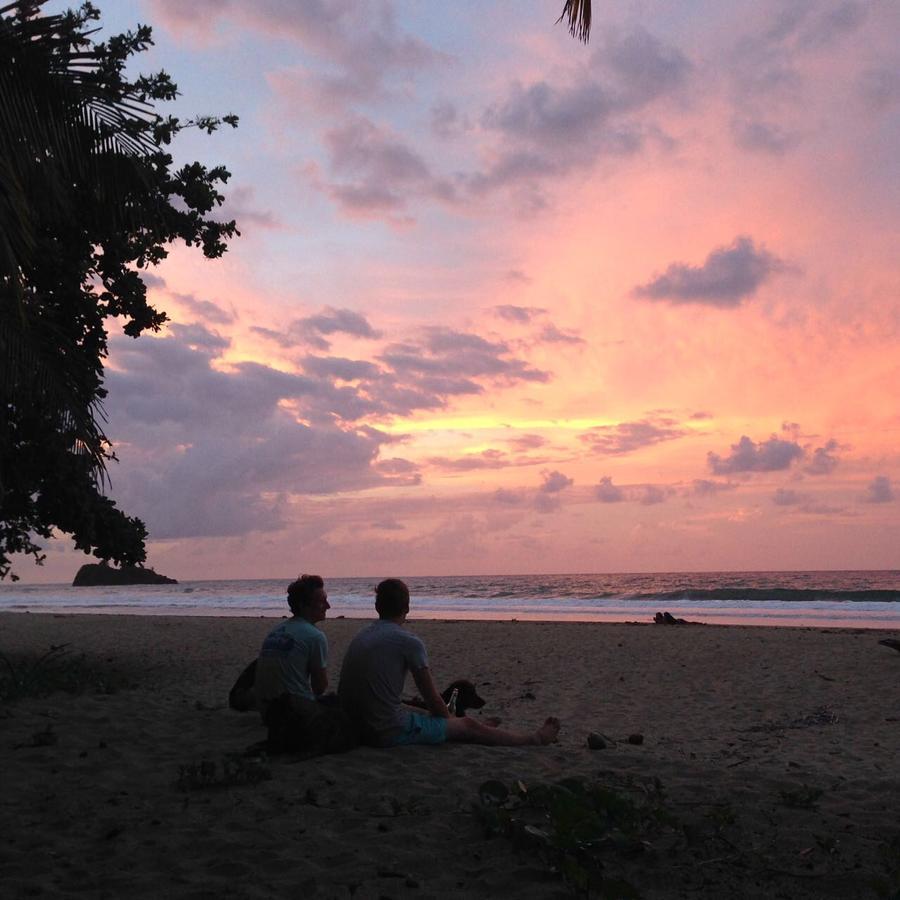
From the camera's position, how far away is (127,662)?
14180 mm

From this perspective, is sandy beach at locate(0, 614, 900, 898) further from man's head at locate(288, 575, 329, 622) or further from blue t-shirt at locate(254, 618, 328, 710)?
man's head at locate(288, 575, 329, 622)

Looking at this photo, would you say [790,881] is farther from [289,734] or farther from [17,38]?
[17,38]

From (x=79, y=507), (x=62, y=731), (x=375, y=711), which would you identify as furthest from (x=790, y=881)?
(x=79, y=507)

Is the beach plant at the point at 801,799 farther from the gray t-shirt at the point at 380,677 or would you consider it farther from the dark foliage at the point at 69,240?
the dark foliage at the point at 69,240

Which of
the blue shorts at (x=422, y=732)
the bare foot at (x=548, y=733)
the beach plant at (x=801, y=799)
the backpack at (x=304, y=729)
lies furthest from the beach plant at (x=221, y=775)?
the beach plant at (x=801, y=799)

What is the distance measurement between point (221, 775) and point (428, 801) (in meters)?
1.57

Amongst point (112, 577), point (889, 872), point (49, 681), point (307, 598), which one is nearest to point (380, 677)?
point (307, 598)

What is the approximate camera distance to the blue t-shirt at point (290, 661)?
6.61 metres

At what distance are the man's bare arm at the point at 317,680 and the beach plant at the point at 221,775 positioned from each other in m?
0.96

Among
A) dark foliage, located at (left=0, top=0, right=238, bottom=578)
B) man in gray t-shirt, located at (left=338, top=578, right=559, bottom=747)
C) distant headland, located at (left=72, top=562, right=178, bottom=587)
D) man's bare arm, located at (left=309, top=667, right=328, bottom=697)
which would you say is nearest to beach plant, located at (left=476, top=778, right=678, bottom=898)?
man in gray t-shirt, located at (left=338, top=578, right=559, bottom=747)

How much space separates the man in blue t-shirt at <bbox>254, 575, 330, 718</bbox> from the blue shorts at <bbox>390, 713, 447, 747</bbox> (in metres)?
0.71

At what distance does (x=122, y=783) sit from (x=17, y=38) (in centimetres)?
496

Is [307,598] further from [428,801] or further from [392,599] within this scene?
[428,801]

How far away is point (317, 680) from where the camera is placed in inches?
267
